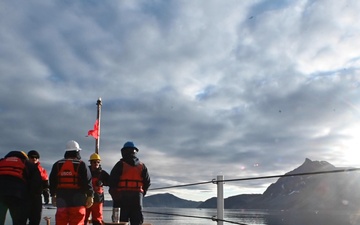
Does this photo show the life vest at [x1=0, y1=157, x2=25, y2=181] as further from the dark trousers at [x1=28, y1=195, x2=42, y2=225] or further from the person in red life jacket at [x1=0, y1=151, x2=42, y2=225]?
the dark trousers at [x1=28, y1=195, x2=42, y2=225]

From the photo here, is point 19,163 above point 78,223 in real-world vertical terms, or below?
above

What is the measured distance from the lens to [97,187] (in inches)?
362

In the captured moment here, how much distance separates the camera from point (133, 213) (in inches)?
333

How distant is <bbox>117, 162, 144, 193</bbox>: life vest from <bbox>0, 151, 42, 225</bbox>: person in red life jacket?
1.73 m

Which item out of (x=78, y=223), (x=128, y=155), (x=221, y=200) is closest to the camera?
(x=78, y=223)

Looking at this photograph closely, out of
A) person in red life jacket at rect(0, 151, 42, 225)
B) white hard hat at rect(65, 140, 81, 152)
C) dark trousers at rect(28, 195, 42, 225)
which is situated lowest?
dark trousers at rect(28, 195, 42, 225)

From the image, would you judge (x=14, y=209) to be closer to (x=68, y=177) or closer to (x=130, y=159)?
(x=68, y=177)

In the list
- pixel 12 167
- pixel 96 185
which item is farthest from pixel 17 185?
pixel 96 185

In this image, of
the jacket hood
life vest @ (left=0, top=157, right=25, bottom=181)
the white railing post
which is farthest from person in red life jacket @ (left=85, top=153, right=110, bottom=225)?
the white railing post

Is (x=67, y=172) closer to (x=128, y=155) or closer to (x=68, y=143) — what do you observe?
(x=68, y=143)

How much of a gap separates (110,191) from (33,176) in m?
1.74

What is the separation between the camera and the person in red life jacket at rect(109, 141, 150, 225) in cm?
833

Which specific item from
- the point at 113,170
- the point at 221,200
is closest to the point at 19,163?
the point at 113,170

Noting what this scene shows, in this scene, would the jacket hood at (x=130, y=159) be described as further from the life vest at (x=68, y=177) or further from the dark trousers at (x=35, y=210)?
the dark trousers at (x=35, y=210)
